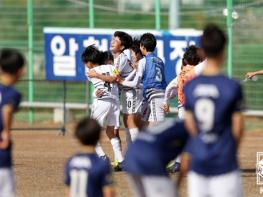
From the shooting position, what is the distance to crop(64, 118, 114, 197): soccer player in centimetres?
895

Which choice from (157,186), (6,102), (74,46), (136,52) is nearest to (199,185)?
(157,186)

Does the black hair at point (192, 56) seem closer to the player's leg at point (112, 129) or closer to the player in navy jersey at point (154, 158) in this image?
the player's leg at point (112, 129)

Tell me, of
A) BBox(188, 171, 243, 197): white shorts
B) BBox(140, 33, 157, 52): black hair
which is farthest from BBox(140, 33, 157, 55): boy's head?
BBox(188, 171, 243, 197): white shorts

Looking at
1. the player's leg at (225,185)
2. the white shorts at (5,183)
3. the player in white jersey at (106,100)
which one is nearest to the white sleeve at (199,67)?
the player in white jersey at (106,100)

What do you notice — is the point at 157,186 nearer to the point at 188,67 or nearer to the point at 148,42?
the point at 188,67

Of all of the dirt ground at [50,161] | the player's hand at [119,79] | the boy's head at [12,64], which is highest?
the boy's head at [12,64]

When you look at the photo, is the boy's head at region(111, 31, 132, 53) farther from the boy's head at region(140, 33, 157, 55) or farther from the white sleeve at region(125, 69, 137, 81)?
the white sleeve at region(125, 69, 137, 81)

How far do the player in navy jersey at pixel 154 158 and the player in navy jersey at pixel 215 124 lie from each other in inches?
7.6

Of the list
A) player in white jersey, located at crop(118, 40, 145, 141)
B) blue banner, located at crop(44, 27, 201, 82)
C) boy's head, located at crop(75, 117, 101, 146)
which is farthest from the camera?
blue banner, located at crop(44, 27, 201, 82)

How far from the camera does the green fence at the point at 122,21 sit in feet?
83.0

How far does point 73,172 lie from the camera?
9.03 m

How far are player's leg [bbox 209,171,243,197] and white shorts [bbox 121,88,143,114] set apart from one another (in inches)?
310

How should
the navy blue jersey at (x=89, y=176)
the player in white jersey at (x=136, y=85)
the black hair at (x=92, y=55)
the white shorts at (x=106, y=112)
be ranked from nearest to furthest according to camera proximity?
the navy blue jersey at (x=89, y=176), the black hair at (x=92, y=55), the white shorts at (x=106, y=112), the player in white jersey at (x=136, y=85)

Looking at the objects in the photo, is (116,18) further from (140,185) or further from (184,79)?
(140,185)
